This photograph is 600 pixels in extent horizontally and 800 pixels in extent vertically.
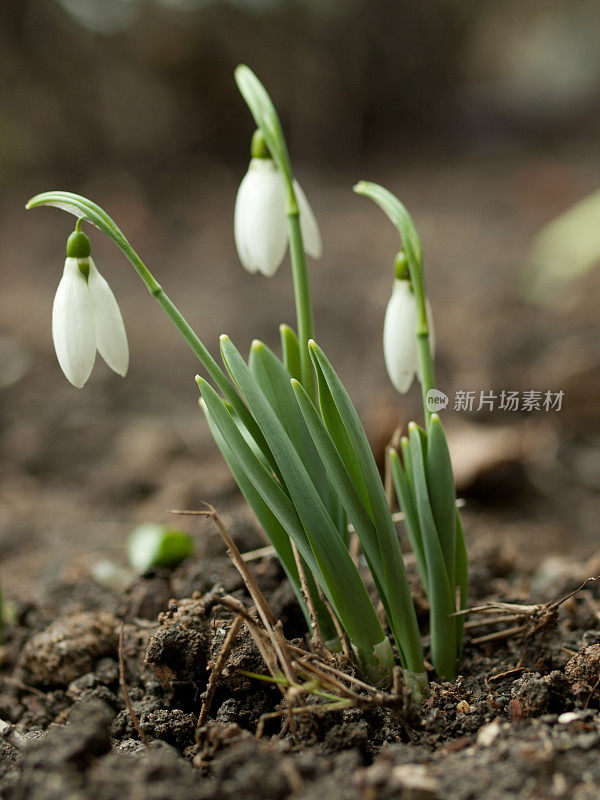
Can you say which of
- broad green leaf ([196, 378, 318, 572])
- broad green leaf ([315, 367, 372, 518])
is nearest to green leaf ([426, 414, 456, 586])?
broad green leaf ([315, 367, 372, 518])

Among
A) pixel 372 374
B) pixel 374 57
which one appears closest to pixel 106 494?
pixel 372 374

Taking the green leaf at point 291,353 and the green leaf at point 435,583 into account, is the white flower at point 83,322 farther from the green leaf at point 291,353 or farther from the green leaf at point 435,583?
the green leaf at point 435,583

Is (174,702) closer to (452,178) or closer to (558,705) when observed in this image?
(558,705)

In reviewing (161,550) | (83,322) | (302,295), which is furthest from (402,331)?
(161,550)

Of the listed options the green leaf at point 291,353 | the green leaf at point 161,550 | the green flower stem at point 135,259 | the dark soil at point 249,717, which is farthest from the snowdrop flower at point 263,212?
the green leaf at point 161,550

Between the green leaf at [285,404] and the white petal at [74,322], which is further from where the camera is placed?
the green leaf at [285,404]
